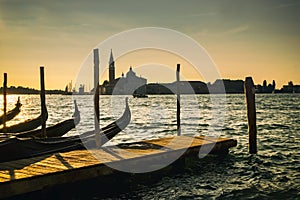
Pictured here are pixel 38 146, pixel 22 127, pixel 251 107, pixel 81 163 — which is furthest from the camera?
pixel 22 127

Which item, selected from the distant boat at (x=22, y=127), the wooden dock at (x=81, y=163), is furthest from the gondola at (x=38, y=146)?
the distant boat at (x=22, y=127)

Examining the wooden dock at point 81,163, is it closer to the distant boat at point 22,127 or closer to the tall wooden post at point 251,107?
the tall wooden post at point 251,107

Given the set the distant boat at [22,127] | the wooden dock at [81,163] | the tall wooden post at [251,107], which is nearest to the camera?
the wooden dock at [81,163]

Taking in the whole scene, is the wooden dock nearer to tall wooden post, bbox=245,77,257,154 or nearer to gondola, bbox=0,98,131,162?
gondola, bbox=0,98,131,162

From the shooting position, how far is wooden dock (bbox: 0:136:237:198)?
20.4ft

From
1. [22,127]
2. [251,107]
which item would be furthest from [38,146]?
[22,127]

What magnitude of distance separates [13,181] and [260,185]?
6.12 metres

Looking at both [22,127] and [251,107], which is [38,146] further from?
[22,127]

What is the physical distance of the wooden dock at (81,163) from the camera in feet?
20.4

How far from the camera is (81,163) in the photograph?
7.60 meters

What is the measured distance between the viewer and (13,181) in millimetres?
6035

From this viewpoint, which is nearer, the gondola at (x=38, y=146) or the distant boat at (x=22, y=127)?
the gondola at (x=38, y=146)

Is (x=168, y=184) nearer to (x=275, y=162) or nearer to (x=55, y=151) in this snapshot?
(x=55, y=151)

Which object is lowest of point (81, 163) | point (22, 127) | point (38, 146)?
point (22, 127)
